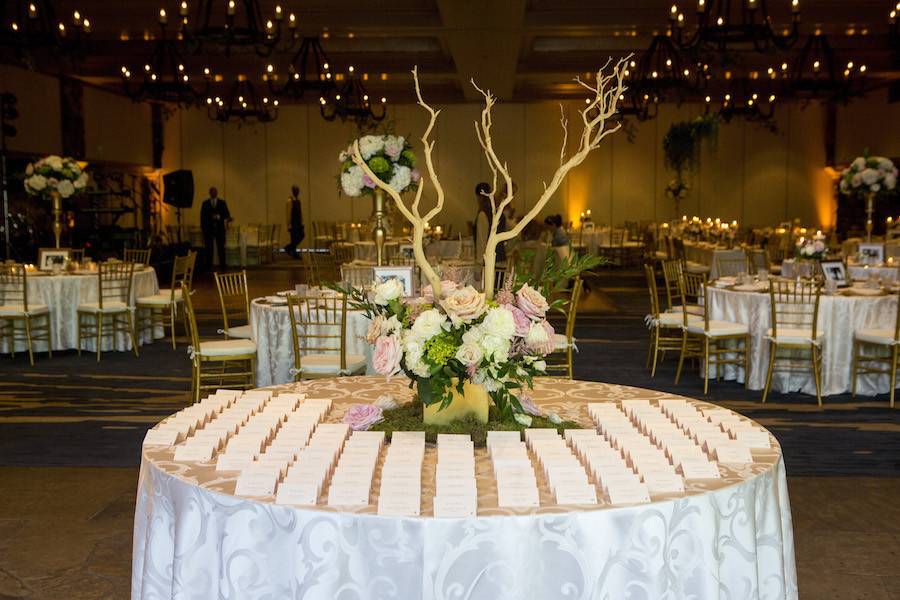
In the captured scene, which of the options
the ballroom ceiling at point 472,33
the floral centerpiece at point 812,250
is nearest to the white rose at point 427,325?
the floral centerpiece at point 812,250

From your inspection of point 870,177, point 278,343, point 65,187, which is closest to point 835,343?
point 870,177

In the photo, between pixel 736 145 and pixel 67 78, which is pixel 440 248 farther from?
pixel 736 145

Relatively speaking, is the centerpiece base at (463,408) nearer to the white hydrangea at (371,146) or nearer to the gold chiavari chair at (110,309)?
the white hydrangea at (371,146)

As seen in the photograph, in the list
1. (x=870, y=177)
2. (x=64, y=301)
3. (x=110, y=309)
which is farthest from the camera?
(x=870, y=177)

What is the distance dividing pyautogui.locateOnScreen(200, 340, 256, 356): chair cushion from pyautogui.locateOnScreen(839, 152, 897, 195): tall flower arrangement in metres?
6.54

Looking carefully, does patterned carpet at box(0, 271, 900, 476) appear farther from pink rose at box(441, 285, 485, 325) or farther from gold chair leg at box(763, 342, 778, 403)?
pink rose at box(441, 285, 485, 325)

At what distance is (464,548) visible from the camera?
2.11m

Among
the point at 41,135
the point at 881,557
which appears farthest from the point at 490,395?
the point at 41,135

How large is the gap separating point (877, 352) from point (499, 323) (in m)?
5.64

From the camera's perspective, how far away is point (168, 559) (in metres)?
2.46

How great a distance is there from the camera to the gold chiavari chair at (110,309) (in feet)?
28.7

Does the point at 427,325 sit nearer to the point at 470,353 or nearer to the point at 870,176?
the point at 470,353

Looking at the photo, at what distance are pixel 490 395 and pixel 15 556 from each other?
222 cm

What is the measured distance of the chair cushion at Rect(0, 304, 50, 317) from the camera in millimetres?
8461
